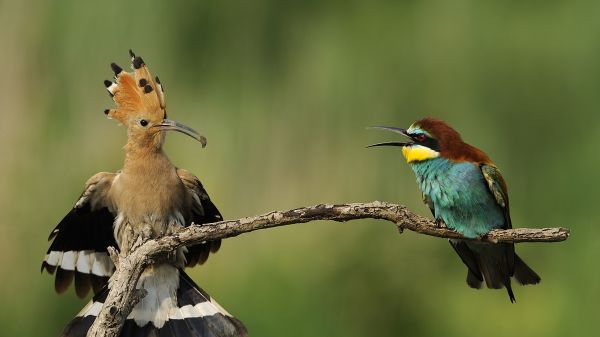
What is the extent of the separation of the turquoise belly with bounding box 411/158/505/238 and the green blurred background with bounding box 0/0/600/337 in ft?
6.06

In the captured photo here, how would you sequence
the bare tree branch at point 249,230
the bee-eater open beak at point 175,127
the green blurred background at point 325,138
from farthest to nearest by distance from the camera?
1. the green blurred background at point 325,138
2. the bee-eater open beak at point 175,127
3. the bare tree branch at point 249,230

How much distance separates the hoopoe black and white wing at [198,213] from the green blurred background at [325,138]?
1255 mm

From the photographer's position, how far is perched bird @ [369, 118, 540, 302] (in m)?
2.40

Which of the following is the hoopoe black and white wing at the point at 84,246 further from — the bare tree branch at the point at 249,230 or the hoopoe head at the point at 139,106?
the bare tree branch at the point at 249,230

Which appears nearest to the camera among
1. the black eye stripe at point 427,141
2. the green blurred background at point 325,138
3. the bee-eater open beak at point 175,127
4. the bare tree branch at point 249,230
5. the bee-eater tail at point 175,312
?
the bare tree branch at point 249,230

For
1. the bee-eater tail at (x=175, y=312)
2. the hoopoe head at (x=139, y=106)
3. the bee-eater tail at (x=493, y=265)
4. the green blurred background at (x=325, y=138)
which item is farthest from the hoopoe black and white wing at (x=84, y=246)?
the green blurred background at (x=325, y=138)

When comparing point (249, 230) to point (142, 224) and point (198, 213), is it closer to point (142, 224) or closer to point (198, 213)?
point (142, 224)

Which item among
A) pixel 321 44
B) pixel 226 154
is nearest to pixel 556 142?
pixel 321 44

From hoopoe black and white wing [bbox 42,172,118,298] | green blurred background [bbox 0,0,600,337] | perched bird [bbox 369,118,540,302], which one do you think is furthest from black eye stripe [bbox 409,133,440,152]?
green blurred background [bbox 0,0,600,337]

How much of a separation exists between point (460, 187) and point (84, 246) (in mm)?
1187

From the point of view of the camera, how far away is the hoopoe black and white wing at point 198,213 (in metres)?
2.95

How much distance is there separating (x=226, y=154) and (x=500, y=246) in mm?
2156

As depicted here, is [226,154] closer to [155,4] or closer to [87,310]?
[155,4]

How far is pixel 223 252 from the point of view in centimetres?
446
